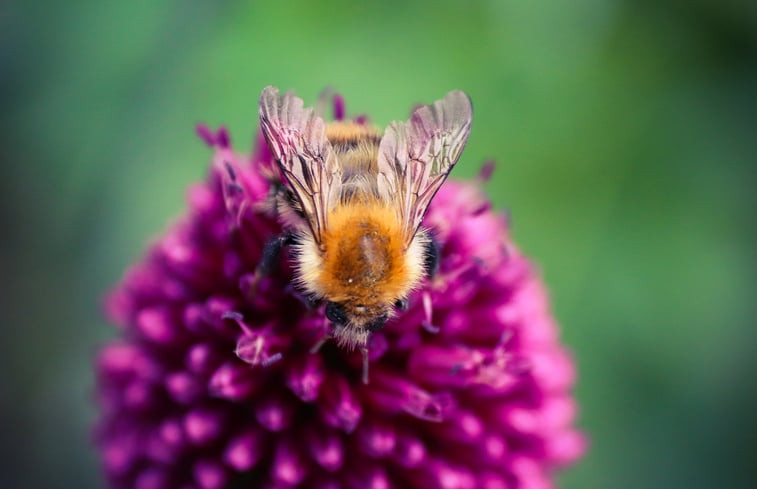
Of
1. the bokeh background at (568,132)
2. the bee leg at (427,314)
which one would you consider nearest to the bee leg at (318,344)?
the bee leg at (427,314)

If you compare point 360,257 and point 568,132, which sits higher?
point 568,132

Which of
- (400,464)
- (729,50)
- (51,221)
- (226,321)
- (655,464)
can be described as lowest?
(400,464)

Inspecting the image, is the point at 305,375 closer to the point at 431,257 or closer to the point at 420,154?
the point at 431,257

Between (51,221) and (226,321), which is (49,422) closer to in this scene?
(51,221)

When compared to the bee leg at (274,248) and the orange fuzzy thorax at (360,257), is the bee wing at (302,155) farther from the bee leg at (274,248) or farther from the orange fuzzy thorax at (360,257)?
the bee leg at (274,248)

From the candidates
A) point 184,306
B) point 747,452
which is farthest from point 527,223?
point 184,306

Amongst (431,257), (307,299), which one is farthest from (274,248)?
(431,257)

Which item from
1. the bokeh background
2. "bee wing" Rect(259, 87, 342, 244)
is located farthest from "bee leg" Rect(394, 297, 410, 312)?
the bokeh background
